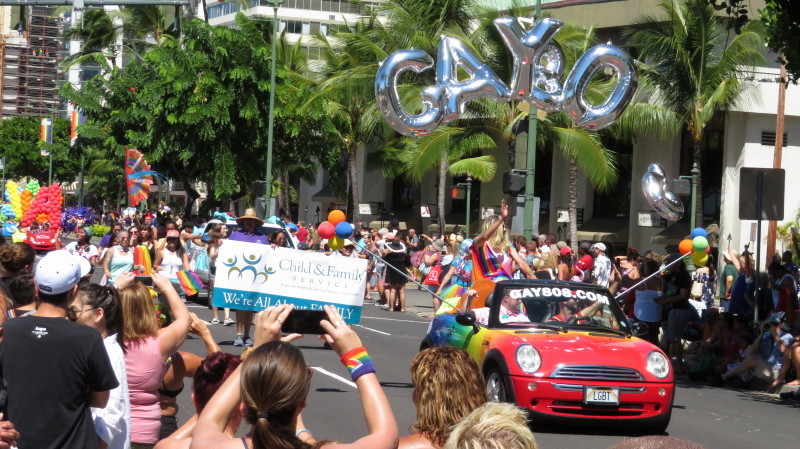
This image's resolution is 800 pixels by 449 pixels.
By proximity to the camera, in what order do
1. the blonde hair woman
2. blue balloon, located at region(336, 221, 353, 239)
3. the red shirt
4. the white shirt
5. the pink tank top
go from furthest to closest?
the red shirt
the blonde hair woman
blue balloon, located at region(336, 221, 353, 239)
the pink tank top
the white shirt

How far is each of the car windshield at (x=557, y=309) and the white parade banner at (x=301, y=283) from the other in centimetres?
615

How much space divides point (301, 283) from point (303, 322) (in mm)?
993

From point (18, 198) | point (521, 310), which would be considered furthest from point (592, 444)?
point (18, 198)

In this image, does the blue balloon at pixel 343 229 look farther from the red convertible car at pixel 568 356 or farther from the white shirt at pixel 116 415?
the red convertible car at pixel 568 356

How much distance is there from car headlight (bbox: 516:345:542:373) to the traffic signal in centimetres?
992

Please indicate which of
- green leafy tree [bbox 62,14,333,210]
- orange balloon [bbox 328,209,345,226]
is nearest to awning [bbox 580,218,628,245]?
green leafy tree [bbox 62,14,333,210]

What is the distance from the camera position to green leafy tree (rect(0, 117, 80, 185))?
316 feet

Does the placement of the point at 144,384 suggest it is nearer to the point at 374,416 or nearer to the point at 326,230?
the point at 374,416

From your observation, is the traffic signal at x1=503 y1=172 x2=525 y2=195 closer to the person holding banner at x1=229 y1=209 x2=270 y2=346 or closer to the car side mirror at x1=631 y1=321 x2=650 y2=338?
the person holding banner at x1=229 y1=209 x2=270 y2=346

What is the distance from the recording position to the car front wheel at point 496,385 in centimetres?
1088

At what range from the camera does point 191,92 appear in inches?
1348

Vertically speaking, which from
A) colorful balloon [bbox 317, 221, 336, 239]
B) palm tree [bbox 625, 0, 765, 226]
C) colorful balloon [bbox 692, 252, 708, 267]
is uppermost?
palm tree [bbox 625, 0, 765, 226]

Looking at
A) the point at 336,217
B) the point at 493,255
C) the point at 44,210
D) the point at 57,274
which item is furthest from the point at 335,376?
the point at 44,210

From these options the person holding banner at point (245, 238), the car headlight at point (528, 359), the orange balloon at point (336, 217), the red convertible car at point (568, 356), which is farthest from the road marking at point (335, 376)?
the orange balloon at point (336, 217)
